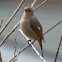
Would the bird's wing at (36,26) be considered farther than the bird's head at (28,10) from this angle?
Yes

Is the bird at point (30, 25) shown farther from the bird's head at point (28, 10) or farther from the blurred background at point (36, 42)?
the blurred background at point (36, 42)

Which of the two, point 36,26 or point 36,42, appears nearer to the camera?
point 36,26

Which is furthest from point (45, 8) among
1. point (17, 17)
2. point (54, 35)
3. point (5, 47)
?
point (5, 47)

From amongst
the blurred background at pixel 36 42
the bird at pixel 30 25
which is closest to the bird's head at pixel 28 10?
the bird at pixel 30 25

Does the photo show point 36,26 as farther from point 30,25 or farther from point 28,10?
point 28,10

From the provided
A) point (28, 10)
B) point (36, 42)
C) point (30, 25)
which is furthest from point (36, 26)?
point (36, 42)

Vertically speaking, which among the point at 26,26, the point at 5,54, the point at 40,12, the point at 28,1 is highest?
the point at 28,1

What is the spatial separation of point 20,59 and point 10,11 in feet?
7.26

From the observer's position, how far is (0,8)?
19.9 feet

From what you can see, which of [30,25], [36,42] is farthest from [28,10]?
[36,42]

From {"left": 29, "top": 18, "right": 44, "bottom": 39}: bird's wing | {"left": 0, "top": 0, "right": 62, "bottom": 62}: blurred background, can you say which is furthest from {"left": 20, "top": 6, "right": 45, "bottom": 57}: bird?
{"left": 0, "top": 0, "right": 62, "bottom": 62}: blurred background

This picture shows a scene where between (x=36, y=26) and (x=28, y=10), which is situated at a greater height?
(x=28, y=10)

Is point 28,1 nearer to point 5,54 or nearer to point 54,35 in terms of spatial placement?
point 54,35

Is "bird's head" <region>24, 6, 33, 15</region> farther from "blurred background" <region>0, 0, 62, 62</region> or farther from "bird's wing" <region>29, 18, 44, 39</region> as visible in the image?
"blurred background" <region>0, 0, 62, 62</region>
